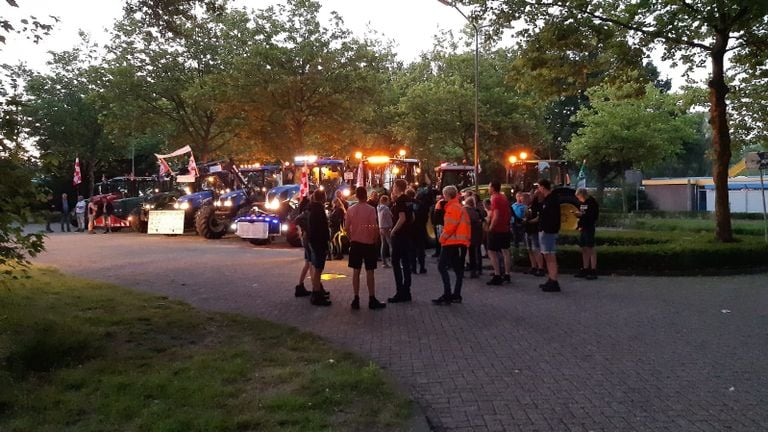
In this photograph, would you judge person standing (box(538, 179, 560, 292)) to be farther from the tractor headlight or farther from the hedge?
the tractor headlight

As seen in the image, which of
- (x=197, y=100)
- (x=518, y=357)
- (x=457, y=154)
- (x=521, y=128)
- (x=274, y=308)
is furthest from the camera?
(x=457, y=154)

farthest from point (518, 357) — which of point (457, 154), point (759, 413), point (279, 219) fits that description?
point (457, 154)

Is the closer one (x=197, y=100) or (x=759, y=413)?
(x=759, y=413)

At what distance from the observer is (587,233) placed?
40.9 ft

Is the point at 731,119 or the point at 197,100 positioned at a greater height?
the point at 197,100

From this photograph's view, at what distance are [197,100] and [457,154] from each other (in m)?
20.9

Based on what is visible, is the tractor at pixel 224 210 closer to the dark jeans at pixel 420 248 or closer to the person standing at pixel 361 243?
the dark jeans at pixel 420 248

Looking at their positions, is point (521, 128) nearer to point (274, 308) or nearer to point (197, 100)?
point (197, 100)

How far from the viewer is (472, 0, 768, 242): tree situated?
14547mm

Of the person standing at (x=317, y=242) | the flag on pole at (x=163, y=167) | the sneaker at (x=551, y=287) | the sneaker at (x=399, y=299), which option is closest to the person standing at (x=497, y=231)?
the sneaker at (x=551, y=287)

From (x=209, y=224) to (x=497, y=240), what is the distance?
1401 centimetres

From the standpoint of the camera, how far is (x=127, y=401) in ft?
17.0

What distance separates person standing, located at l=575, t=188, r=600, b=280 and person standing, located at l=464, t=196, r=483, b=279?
1992mm

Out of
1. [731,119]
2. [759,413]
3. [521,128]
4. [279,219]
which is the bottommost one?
[759,413]
